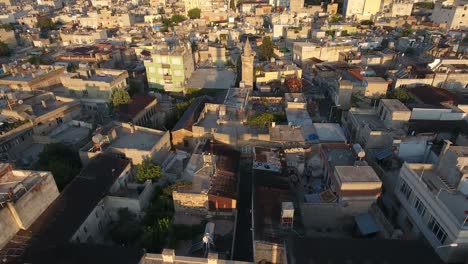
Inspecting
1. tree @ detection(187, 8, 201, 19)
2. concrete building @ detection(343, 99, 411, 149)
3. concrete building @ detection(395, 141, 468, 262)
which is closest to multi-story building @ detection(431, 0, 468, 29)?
concrete building @ detection(343, 99, 411, 149)

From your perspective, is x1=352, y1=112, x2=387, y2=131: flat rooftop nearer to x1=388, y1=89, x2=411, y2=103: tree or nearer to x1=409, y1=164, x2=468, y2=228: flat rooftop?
x1=388, y1=89, x2=411, y2=103: tree

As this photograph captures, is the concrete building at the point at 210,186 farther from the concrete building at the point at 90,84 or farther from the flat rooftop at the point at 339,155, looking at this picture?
the concrete building at the point at 90,84

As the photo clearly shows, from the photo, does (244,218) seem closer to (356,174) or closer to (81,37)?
(356,174)

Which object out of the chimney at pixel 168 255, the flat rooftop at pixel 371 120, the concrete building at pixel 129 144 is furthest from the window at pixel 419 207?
the concrete building at pixel 129 144

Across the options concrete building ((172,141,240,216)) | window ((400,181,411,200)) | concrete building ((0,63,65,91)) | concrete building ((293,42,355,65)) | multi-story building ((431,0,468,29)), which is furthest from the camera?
multi-story building ((431,0,468,29))

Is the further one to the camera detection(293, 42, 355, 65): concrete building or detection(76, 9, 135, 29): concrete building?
detection(76, 9, 135, 29): concrete building
